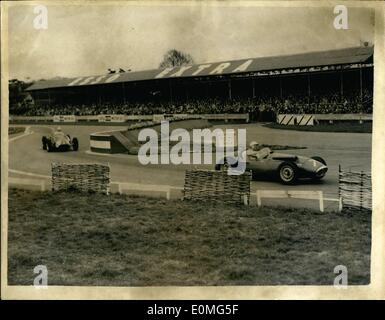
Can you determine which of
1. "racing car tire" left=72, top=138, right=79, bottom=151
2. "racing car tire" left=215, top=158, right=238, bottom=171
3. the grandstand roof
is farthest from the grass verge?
"racing car tire" left=215, top=158, right=238, bottom=171

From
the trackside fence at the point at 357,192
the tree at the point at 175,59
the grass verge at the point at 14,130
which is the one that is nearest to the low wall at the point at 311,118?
the trackside fence at the point at 357,192

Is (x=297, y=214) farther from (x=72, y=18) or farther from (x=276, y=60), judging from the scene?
(x=72, y=18)

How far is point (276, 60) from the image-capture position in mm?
5711

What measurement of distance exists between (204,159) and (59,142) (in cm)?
216

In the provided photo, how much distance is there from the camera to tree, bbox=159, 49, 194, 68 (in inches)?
223

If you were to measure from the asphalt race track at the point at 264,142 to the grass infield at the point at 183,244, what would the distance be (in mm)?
357

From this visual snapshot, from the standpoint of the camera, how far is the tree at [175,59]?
18.6 feet

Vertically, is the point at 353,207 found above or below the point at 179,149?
below

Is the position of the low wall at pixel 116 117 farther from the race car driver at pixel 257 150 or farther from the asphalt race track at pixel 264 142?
the race car driver at pixel 257 150

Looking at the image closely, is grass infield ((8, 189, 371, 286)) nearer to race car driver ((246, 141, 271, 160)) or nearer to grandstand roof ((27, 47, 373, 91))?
race car driver ((246, 141, 271, 160))

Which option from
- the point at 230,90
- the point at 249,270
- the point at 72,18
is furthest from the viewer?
the point at 230,90

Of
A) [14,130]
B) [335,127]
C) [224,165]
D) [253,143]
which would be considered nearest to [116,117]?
[14,130]
